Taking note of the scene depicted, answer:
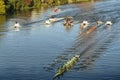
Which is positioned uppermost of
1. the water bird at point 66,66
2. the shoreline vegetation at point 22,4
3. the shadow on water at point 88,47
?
the water bird at point 66,66

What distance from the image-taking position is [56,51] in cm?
5250

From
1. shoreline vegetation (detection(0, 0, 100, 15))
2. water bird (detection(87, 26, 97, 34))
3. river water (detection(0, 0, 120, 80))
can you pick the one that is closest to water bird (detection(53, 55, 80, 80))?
river water (detection(0, 0, 120, 80))

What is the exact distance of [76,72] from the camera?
1628 inches

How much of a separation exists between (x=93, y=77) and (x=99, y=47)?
14546mm

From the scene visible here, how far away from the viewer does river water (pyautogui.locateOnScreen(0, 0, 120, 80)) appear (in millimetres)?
41219

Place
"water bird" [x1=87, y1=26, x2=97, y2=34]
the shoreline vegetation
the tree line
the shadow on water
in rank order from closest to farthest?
the shadow on water, "water bird" [x1=87, y1=26, x2=97, y2=34], the tree line, the shoreline vegetation

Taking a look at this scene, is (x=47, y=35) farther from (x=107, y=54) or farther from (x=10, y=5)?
(x=10, y=5)

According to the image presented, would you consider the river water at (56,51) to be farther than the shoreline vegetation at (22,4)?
No

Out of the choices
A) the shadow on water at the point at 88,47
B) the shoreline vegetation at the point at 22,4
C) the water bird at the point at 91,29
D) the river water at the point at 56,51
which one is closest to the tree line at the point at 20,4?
the shoreline vegetation at the point at 22,4

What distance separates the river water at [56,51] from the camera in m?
41.2

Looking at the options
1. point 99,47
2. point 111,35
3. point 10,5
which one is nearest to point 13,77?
point 99,47

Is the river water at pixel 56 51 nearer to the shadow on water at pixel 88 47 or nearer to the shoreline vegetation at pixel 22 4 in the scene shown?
the shadow on water at pixel 88 47

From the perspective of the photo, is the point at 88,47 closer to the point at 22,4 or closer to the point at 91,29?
the point at 91,29

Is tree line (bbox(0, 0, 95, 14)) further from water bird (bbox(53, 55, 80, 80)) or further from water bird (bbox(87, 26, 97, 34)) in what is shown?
water bird (bbox(53, 55, 80, 80))
